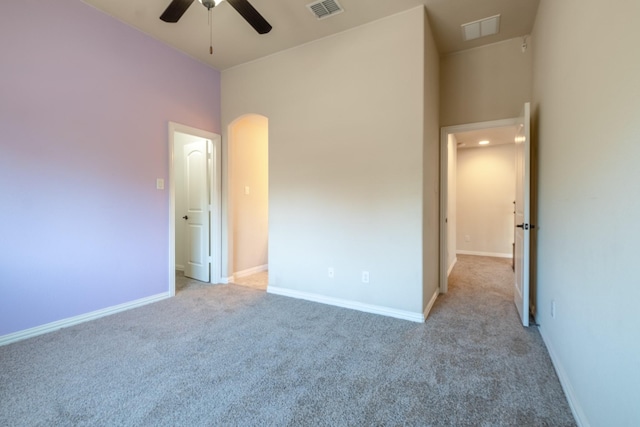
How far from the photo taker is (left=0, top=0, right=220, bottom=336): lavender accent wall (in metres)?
2.35

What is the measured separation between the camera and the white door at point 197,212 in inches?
163

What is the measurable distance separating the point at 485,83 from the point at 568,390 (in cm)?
313

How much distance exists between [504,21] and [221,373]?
4.05 meters

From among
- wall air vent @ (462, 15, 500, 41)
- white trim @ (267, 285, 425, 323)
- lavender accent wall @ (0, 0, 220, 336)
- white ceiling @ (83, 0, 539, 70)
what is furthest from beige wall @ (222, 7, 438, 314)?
lavender accent wall @ (0, 0, 220, 336)

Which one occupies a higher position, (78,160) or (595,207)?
(78,160)

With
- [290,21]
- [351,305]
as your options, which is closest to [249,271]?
[351,305]

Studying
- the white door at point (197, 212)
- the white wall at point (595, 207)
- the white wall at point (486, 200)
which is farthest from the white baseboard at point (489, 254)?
the white door at point (197, 212)

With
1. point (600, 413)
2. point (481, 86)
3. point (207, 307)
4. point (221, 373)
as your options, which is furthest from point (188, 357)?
point (481, 86)

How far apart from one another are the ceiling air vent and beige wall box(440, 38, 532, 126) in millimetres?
1639

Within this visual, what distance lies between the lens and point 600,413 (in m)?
1.25

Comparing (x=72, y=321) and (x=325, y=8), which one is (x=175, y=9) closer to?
(x=325, y=8)

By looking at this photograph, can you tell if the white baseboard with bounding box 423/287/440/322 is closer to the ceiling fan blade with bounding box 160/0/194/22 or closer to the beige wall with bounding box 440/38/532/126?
the beige wall with bounding box 440/38/532/126

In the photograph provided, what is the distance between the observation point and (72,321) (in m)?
2.67

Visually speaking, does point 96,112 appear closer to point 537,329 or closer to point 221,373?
point 221,373
